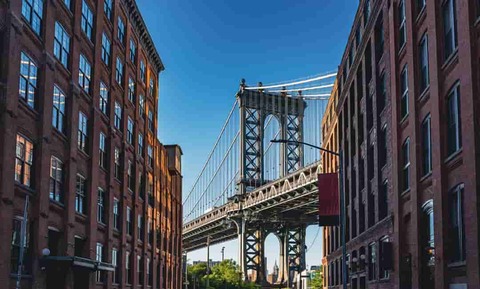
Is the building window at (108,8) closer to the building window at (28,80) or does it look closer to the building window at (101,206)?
the building window at (101,206)

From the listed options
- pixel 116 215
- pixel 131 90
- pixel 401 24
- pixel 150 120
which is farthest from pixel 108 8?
pixel 401 24

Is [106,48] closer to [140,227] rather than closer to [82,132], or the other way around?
[82,132]

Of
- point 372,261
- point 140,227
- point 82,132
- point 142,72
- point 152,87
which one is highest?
point 152,87

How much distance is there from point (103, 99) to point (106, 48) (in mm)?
3043

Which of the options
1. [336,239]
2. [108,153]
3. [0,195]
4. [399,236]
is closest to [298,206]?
[336,239]

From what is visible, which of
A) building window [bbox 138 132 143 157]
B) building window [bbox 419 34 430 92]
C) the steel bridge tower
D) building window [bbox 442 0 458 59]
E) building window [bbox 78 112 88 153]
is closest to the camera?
building window [bbox 442 0 458 59]

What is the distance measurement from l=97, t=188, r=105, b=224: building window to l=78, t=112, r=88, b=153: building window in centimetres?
359

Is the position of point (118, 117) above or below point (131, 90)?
below

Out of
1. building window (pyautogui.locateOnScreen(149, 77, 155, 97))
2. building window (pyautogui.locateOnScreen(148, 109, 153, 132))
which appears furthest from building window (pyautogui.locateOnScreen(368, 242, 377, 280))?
building window (pyautogui.locateOnScreen(149, 77, 155, 97))

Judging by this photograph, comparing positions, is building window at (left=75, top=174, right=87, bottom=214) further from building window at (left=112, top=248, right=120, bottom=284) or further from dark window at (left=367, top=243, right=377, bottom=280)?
dark window at (left=367, top=243, right=377, bottom=280)

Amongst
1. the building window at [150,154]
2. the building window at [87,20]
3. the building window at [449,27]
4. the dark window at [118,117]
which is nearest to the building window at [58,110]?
the building window at [87,20]

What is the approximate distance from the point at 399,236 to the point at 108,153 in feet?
58.8

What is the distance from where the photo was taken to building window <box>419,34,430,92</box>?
79.7 ft

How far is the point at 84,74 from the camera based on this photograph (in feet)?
110
